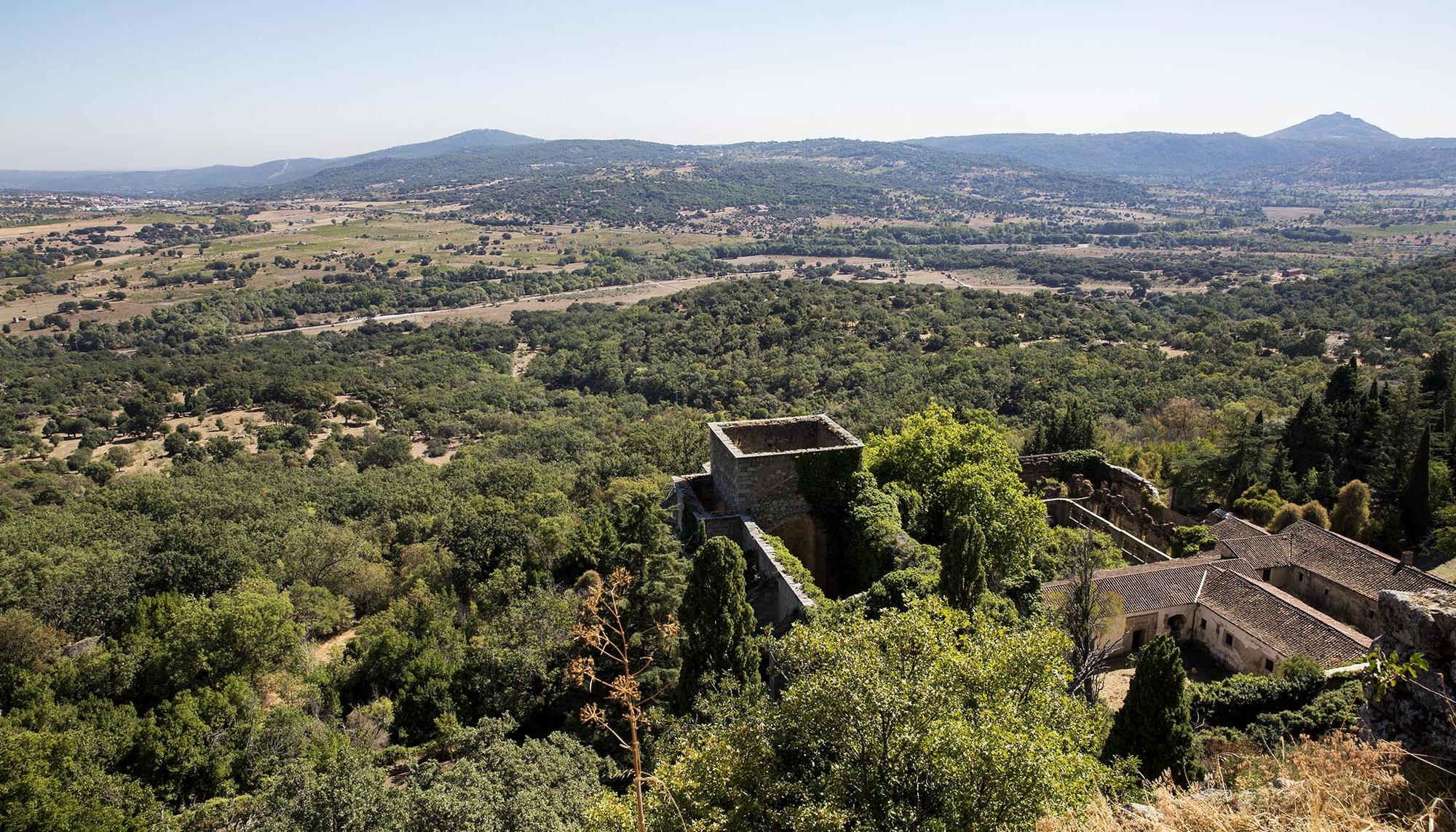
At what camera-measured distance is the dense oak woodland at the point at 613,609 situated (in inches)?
316

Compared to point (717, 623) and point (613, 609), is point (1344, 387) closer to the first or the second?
point (717, 623)

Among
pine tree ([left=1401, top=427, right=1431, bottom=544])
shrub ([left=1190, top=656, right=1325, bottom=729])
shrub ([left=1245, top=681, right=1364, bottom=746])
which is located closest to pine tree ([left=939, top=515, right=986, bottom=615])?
shrub ([left=1190, top=656, right=1325, bottom=729])

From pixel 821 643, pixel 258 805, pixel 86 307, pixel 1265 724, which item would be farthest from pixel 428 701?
pixel 86 307

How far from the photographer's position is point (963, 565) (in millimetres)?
14047

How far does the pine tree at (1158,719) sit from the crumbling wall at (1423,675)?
7502 millimetres

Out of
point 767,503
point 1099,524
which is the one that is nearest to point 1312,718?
point 767,503

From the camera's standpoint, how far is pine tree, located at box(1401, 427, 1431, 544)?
2177 cm

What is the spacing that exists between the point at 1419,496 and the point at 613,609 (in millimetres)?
25658

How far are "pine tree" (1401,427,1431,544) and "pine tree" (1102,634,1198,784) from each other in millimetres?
15271

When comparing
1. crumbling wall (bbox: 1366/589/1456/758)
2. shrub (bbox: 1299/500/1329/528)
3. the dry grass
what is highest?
crumbling wall (bbox: 1366/589/1456/758)

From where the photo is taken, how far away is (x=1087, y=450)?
27.1m

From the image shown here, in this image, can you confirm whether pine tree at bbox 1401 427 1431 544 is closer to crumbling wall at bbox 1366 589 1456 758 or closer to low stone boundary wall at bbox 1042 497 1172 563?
low stone boundary wall at bbox 1042 497 1172 563

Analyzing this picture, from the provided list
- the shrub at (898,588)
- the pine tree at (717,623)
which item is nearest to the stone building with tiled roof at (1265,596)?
the shrub at (898,588)

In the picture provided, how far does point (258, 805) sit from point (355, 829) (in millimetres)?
2403
